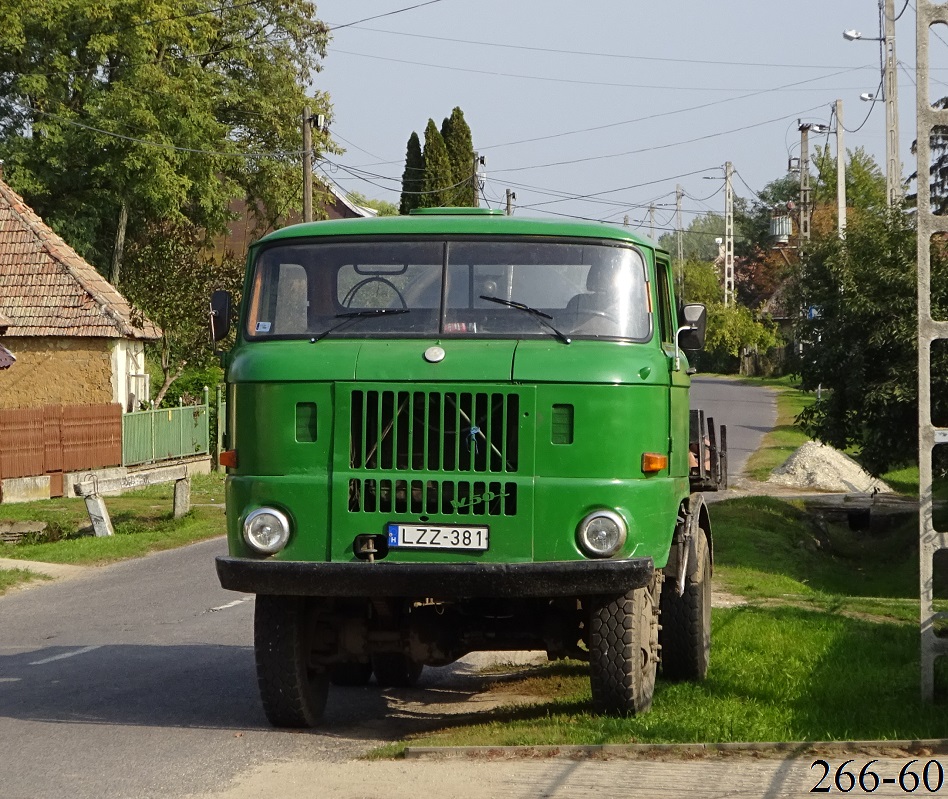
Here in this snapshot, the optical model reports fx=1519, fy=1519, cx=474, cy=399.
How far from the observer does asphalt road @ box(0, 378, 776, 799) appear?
23.3ft

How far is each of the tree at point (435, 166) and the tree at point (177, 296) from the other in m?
Result: 31.5

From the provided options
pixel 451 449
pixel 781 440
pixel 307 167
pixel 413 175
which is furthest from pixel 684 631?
pixel 413 175

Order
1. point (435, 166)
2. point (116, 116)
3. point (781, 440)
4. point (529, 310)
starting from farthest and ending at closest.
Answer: point (435, 166) → point (781, 440) → point (116, 116) → point (529, 310)

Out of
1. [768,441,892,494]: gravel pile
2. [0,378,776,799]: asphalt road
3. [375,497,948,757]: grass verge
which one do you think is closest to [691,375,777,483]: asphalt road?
[768,441,892,494]: gravel pile

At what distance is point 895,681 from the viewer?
30.6 feet

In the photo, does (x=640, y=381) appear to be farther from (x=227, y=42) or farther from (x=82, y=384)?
(x=227, y=42)

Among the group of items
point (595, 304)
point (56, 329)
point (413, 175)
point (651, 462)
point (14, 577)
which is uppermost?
point (413, 175)

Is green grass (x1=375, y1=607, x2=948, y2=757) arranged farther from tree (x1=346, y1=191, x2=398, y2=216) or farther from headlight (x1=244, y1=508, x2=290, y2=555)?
tree (x1=346, y1=191, x2=398, y2=216)

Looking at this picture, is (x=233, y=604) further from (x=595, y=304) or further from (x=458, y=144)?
(x=458, y=144)

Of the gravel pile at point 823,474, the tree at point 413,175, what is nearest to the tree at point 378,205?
the tree at point 413,175

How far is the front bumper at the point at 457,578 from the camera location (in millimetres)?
7391

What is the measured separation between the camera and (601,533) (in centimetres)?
757

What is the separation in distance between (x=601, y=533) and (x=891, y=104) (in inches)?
1270

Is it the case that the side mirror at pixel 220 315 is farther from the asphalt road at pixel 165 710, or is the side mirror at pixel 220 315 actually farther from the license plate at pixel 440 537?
the asphalt road at pixel 165 710
